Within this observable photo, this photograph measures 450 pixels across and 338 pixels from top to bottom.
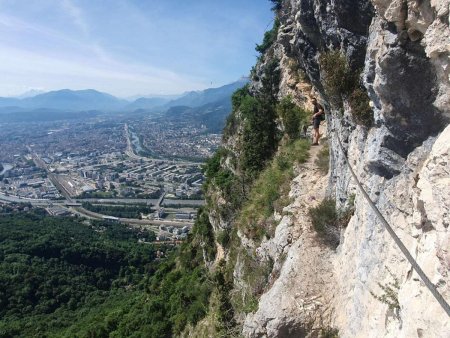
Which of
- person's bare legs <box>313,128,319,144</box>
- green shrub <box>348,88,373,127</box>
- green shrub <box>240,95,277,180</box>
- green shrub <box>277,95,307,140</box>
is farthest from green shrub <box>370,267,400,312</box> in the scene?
green shrub <box>240,95,277,180</box>

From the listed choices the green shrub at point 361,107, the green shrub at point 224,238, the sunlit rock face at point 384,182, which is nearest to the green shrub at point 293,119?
the green shrub at point 224,238

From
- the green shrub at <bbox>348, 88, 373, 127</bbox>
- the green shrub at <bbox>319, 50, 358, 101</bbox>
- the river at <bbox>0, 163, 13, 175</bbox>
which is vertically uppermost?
the green shrub at <bbox>319, 50, 358, 101</bbox>

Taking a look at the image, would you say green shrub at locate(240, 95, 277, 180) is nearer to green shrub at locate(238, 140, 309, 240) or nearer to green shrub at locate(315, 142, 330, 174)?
green shrub at locate(238, 140, 309, 240)

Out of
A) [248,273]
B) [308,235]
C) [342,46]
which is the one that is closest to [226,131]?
[248,273]

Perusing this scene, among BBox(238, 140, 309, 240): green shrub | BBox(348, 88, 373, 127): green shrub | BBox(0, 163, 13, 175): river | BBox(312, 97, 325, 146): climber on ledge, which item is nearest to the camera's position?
BBox(348, 88, 373, 127): green shrub

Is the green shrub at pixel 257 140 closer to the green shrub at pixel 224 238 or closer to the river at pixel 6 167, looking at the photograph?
the green shrub at pixel 224 238

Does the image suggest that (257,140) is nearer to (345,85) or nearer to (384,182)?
(345,85)
